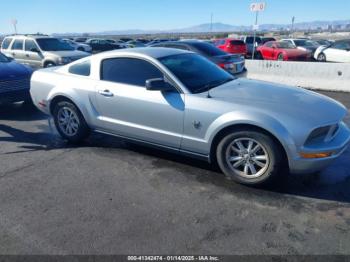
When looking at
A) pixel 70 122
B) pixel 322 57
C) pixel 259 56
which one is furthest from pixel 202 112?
pixel 259 56

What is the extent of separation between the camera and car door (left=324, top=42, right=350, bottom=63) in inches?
610

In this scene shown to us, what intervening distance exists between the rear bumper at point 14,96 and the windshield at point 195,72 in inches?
175

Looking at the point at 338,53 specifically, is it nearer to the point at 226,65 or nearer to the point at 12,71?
the point at 226,65

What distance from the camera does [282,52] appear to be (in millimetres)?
17875

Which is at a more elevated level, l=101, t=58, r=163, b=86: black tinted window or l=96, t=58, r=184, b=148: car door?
l=101, t=58, r=163, b=86: black tinted window

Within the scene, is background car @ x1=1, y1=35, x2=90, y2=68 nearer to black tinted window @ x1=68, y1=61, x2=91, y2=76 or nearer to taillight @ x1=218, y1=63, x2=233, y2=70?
taillight @ x1=218, y1=63, x2=233, y2=70

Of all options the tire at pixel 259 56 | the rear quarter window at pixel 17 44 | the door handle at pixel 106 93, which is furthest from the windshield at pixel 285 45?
the door handle at pixel 106 93

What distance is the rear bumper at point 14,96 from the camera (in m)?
7.09

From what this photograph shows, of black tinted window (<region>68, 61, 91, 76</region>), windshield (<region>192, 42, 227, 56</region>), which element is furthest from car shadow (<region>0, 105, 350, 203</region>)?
windshield (<region>192, 42, 227, 56</region>)

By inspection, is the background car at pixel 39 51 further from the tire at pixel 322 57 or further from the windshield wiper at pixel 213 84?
the tire at pixel 322 57

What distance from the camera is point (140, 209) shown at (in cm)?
344

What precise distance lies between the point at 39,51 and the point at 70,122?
8.46 metres

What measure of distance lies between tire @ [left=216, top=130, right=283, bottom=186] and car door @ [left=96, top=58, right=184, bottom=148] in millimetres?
650

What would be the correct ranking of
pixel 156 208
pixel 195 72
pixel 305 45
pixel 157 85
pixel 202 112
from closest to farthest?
1. pixel 156 208
2. pixel 202 112
3. pixel 157 85
4. pixel 195 72
5. pixel 305 45
